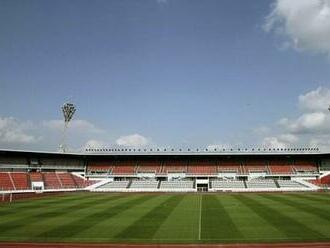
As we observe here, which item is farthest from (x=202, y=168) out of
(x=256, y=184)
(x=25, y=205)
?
(x=25, y=205)

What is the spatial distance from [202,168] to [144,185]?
45.3 ft

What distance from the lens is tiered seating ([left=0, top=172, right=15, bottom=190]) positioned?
64.2m

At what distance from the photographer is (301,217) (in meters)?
29.7

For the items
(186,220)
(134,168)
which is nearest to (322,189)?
(134,168)

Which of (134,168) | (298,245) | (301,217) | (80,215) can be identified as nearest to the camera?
(298,245)

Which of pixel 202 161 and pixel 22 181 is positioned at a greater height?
pixel 202 161

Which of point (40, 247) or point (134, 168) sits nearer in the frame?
point (40, 247)

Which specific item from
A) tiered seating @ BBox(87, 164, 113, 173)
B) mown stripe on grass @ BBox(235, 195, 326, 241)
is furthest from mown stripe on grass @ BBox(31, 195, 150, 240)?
tiered seating @ BBox(87, 164, 113, 173)

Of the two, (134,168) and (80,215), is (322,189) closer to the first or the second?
(134,168)

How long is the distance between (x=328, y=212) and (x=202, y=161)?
56.4 m

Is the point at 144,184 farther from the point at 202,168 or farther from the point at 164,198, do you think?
the point at 164,198

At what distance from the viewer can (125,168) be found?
88625mm

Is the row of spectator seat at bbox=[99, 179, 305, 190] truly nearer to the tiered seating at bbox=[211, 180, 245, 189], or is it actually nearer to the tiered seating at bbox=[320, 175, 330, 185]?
the tiered seating at bbox=[211, 180, 245, 189]

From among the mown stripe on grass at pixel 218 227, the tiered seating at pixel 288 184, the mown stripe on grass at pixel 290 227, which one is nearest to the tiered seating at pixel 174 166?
the tiered seating at pixel 288 184
